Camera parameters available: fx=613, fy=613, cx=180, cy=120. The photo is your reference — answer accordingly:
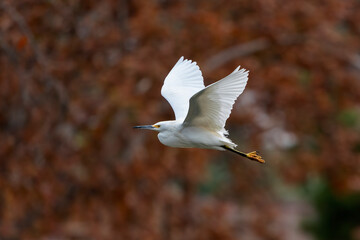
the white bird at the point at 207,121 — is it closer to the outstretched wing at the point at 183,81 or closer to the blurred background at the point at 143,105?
the outstretched wing at the point at 183,81

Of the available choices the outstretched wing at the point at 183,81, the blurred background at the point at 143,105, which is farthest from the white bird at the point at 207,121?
the blurred background at the point at 143,105

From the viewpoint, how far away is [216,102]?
9.50 ft

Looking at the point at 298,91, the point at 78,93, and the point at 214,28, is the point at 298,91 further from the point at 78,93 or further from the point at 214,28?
the point at 78,93

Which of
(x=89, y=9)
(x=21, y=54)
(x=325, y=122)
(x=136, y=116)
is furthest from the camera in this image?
(x=325, y=122)

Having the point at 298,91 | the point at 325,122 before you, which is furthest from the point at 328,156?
the point at 298,91

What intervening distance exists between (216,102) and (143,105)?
595 cm

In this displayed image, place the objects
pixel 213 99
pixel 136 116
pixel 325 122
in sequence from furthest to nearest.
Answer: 1. pixel 325 122
2. pixel 136 116
3. pixel 213 99

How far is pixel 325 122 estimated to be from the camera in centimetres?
1211

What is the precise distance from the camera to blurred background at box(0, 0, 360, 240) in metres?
8.33

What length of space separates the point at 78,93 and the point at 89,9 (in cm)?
158

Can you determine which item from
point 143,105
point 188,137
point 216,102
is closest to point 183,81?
point 216,102

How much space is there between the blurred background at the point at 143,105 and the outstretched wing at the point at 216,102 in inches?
167

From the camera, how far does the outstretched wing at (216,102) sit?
271cm

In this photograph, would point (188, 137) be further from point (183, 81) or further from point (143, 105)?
point (143, 105)
